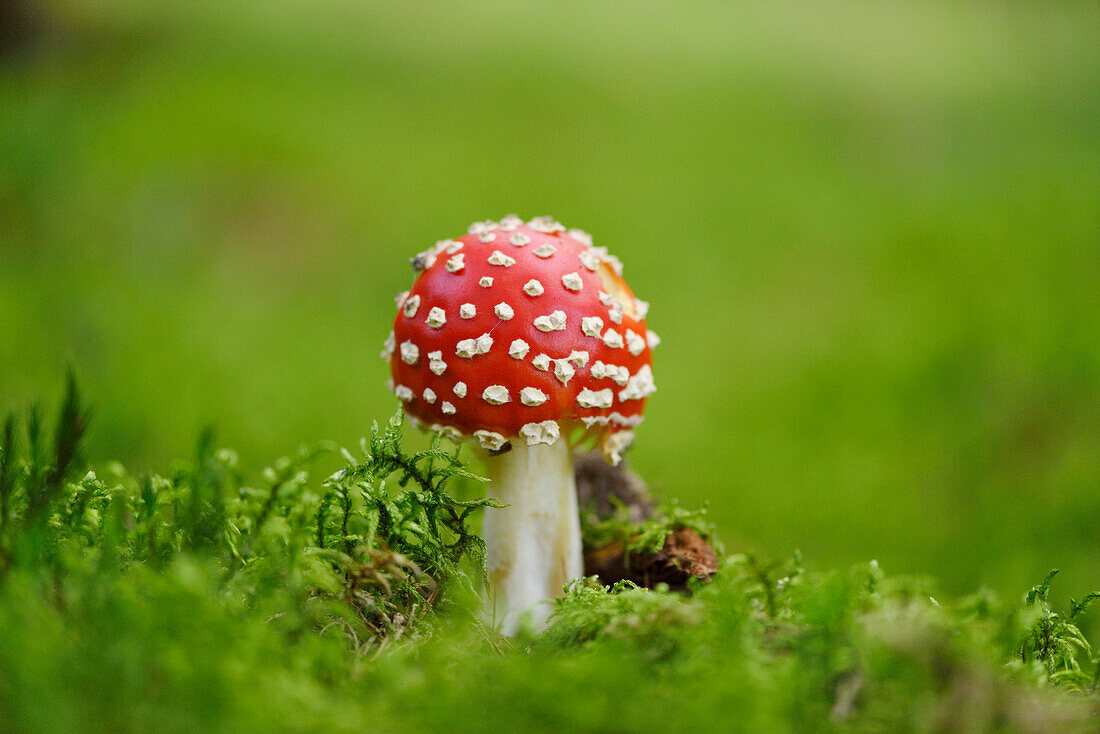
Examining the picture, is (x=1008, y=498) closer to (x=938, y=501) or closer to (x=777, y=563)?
(x=938, y=501)

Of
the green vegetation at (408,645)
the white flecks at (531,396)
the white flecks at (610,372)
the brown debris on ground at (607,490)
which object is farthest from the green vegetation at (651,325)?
the white flecks at (610,372)

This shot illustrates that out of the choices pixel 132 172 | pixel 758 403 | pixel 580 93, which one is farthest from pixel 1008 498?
pixel 132 172

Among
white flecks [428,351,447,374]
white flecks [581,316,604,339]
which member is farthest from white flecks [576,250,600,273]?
white flecks [428,351,447,374]

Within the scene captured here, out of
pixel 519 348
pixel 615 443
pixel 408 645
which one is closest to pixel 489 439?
pixel 519 348

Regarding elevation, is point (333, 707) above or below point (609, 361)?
below

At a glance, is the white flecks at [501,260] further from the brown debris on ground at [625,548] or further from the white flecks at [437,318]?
the brown debris on ground at [625,548]

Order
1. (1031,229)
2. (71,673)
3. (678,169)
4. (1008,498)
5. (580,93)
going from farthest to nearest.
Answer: (580,93), (678,169), (1031,229), (1008,498), (71,673)
